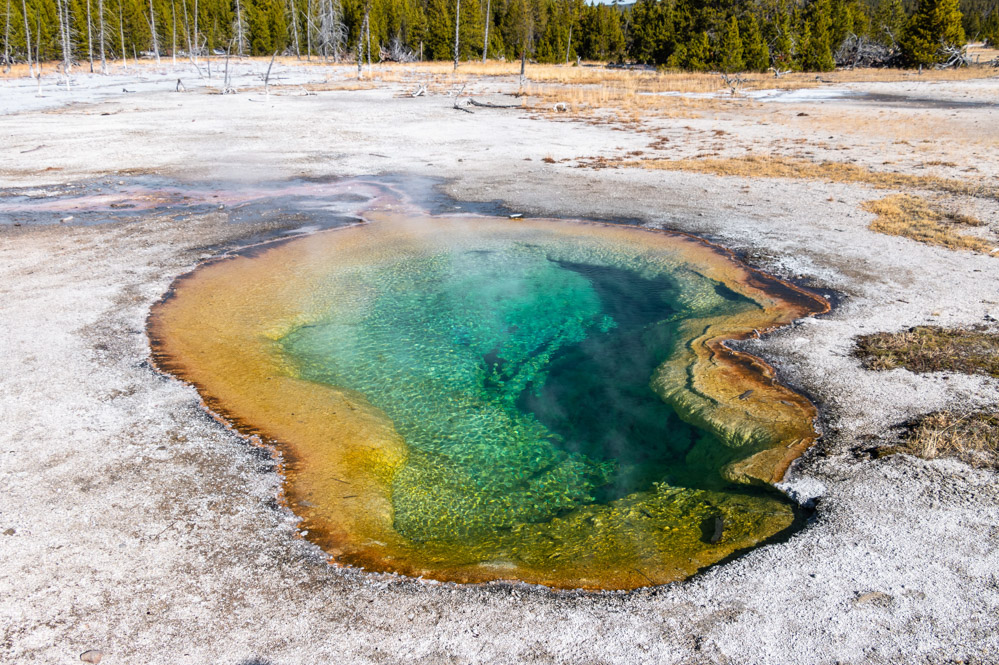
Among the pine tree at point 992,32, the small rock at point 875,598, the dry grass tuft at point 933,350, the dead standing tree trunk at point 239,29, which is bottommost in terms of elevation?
the small rock at point 875,598

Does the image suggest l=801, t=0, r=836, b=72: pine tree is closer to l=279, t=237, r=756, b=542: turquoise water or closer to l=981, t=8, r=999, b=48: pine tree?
l=981, t=8, r=999, b=48: pine tree

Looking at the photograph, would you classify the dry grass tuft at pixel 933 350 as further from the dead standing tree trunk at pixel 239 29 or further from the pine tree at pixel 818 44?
the dead standing tree trunk at pixel 239 29

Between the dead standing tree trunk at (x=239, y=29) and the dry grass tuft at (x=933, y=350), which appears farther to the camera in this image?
the dead standing tree trunk at (x=239, y=29)

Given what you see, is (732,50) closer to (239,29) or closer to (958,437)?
(239,29)

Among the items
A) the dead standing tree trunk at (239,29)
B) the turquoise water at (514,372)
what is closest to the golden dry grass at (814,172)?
the turquoise water at (514,372)

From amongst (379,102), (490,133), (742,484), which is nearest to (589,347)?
(742,484)
